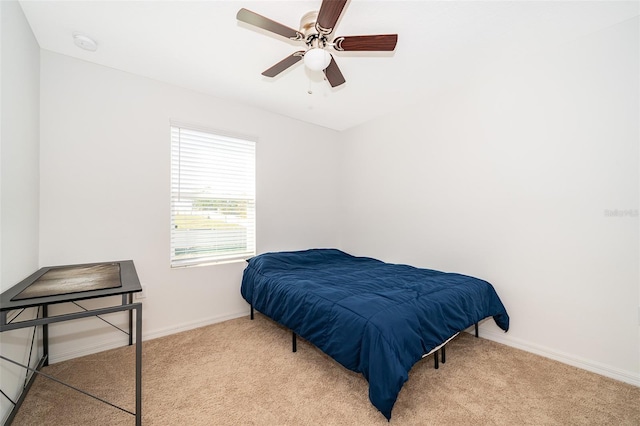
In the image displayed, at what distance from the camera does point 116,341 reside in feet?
8.05

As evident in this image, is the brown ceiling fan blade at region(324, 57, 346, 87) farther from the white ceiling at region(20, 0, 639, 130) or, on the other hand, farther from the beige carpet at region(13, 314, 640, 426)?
the beige carpet at region(13, 314, 640, 426)

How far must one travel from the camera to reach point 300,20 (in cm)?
188

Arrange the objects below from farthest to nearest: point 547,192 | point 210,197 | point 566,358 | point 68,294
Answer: point 210,197 → point 547,192 → point 566,358 → point 68,294

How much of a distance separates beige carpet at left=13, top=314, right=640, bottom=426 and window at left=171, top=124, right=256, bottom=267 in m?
1.04

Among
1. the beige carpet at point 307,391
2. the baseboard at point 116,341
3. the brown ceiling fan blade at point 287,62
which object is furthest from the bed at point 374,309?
the brown ceiling fan blade at point 287,62

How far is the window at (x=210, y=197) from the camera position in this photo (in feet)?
9.32

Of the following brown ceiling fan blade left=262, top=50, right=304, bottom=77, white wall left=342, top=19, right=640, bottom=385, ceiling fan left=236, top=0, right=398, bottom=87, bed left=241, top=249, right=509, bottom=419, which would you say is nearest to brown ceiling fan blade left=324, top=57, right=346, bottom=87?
ceiling fan left=236, top=0, right=398, bottom=87

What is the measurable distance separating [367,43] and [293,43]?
0.50 meters

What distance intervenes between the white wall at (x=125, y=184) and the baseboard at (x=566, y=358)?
2607 millimetres

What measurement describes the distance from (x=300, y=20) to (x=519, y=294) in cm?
287

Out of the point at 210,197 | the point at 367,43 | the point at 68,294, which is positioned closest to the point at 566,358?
the point at 367,43

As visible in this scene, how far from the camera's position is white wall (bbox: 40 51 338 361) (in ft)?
7.36

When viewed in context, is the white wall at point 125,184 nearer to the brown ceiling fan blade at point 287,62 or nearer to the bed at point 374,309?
the bed at point 374,309

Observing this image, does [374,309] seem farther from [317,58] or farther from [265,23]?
[265,23]
